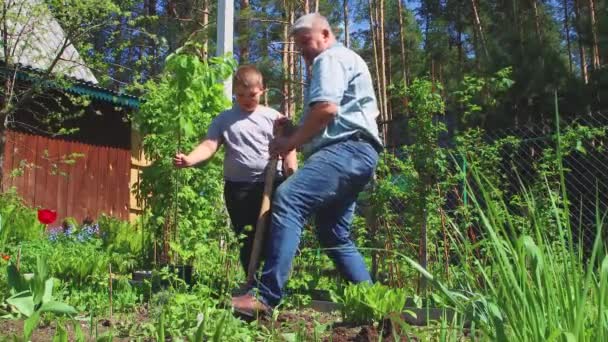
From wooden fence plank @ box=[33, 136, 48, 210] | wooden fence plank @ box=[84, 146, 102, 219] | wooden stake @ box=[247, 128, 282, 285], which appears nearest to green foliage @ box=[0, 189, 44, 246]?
wooden fence plank @ box=[33, 136, 48, 210]

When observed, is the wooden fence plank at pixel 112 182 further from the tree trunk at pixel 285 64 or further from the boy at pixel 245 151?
the boy at pixel 245 151

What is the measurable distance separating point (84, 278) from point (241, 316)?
1.59 m

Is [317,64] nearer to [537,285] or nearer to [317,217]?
[317,217]

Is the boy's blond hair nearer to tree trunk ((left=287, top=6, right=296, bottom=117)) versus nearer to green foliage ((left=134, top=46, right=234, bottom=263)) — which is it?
green foliage ((left=134, top=46, right=234, bottom=263))

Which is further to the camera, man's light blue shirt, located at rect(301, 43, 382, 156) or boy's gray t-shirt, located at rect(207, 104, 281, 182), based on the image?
boy's gray t-shirt, located at rect(207, 104, 281, 182)

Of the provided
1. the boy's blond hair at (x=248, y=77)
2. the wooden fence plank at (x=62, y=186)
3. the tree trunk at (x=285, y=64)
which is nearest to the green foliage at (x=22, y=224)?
the wooden fence plank at (x=62, y=186)

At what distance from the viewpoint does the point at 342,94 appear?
9.47ft

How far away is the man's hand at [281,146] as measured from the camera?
299 cm

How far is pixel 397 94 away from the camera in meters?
5.06

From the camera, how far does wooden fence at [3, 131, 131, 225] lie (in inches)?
403

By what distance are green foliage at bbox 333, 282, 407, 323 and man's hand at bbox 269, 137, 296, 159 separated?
64 centimetres

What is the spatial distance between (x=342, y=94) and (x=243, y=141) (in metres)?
0.82

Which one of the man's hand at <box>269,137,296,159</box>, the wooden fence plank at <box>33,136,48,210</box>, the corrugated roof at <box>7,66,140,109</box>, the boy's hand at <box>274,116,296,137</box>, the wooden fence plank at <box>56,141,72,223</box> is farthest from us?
the wooden fence plank at <box>56,141,72,223</box>

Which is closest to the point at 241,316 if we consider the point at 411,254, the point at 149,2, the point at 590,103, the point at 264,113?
the point at 264,113
